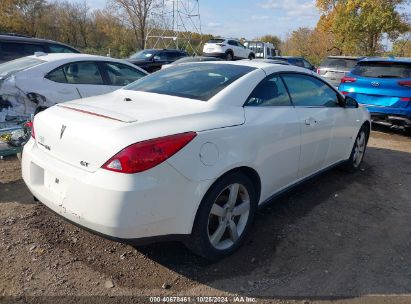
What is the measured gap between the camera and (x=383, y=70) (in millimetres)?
8117

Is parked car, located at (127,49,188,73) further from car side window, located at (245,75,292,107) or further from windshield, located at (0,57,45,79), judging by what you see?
car side window, located at (245,75,292,107)

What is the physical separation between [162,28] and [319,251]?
111 feet

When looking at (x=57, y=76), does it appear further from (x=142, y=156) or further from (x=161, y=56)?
(x=161, y=56)

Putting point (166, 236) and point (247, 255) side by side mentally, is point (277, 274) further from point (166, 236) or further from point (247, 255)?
point (166, 236)

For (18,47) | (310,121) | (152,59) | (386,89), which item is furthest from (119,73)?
(152,59)

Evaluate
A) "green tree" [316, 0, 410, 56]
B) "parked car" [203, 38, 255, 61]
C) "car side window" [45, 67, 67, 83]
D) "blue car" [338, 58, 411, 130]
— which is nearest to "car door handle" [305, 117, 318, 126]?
"car side window" [45, 67, 67, 83]

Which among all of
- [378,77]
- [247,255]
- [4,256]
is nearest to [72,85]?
[4,256]

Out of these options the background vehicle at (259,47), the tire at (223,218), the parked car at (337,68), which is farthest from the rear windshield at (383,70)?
the background vehicle at (259,47)

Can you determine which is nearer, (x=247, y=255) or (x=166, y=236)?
(x=166, y=236)

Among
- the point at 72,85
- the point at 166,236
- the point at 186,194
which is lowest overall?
the point at 166,236

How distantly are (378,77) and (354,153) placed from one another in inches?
130

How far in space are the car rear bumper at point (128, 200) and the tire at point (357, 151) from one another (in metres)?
3.32

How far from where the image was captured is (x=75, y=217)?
276cm

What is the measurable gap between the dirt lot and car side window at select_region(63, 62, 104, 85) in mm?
2549
